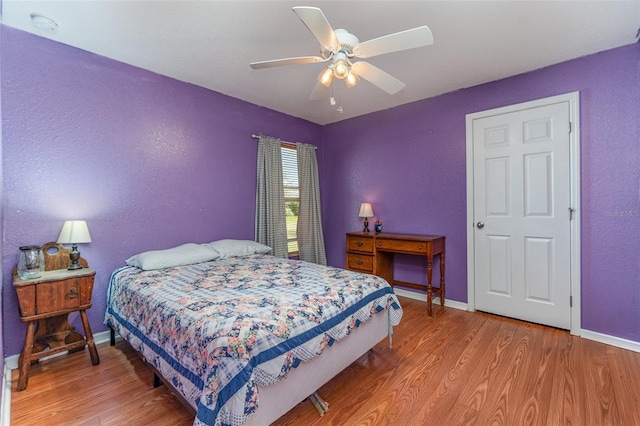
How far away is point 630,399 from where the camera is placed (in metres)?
1.70

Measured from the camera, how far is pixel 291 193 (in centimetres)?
409

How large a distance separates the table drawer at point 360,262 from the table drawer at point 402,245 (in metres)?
0.22

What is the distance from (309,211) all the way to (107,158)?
2460 millimetres

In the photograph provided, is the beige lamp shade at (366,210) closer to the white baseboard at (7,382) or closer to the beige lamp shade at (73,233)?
the beige lamp shade at (73,233)

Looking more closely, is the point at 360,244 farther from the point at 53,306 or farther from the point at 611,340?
the point at 53,306

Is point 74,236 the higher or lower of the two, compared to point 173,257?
higher

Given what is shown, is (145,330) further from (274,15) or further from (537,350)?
(537,350)

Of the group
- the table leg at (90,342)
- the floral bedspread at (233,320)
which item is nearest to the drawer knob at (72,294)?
the table leg at (90,342)

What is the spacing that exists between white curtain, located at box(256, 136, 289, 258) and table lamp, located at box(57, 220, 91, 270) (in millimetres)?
1783

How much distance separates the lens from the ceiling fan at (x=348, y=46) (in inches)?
57.8

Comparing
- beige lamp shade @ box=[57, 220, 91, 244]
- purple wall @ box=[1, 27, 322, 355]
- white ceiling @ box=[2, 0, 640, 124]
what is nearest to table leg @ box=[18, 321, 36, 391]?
purple wall @ box=[1, 27, 322, 355]

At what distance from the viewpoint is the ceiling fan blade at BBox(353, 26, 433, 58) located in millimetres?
1510

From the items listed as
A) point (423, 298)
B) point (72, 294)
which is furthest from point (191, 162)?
point (423, 298)

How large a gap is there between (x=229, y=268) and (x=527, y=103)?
3.17 meters
